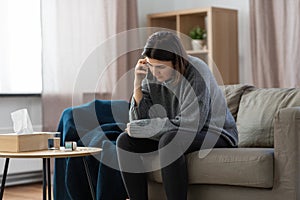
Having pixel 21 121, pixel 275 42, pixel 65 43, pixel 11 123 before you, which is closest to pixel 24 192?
pixel 11 123

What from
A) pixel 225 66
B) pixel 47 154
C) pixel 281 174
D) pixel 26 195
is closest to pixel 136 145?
pixel 47 154

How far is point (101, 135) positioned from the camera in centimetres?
330

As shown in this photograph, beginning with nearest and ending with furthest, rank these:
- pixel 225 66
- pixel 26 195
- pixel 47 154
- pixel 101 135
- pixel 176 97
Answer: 1. pixel 47 154
2. pixel 176 97
3. pixel 101 135
4. pixel 26 195
5. pixel 225 66

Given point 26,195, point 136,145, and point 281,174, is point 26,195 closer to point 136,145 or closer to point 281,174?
point 136,145

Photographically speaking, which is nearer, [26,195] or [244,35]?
[26,195]

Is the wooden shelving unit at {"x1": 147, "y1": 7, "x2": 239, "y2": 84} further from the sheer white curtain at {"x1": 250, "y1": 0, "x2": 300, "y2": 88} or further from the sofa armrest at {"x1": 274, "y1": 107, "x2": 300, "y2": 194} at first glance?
the sofa armrest at {"x1": 274, "y1": 107, "x2": 300, "y2": 194}

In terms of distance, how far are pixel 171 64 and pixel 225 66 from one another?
2.01 meters

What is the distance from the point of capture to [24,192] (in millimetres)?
4184

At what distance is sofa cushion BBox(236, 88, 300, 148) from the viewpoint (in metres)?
3.16

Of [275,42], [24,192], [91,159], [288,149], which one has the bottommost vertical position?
[24,192]

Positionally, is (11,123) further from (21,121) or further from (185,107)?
(185,107)

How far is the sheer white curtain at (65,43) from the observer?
178 inches

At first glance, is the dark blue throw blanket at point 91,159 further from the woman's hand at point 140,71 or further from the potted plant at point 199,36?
the potted plant at point 199,36

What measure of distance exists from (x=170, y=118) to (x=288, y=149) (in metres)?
0.62
